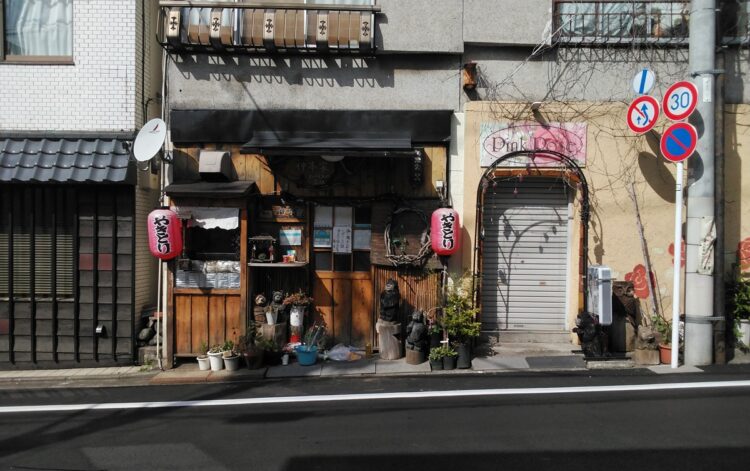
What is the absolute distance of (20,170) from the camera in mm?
9781

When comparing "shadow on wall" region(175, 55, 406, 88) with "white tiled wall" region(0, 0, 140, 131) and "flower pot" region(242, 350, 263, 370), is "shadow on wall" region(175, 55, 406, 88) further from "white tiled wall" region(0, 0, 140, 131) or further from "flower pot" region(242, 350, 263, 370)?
"flower pot" region(242, 350, 263, 370)

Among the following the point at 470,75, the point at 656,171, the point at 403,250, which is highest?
the point at 470,75

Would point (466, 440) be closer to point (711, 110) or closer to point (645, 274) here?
point (645, 274)

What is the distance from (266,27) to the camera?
10258mm

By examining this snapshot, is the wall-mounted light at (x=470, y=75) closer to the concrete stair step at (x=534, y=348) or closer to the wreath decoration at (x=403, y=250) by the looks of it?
the wreath decoration at (x=403, y=250)

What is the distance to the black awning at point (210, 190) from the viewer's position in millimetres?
9758

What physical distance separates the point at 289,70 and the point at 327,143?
182 cm

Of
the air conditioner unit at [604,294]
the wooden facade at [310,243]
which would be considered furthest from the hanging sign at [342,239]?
the air conditioner unit at [604,294]

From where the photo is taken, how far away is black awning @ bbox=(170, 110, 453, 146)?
34.2ft

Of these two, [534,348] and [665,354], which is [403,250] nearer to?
[534,348]

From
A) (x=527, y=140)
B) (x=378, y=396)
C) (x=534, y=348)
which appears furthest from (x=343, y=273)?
(x=527, y=140)

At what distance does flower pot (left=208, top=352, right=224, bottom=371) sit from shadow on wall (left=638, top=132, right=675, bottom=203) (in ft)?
27.1

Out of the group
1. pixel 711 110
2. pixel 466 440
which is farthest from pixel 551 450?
pixel 711 110

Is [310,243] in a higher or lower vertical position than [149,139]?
lower
